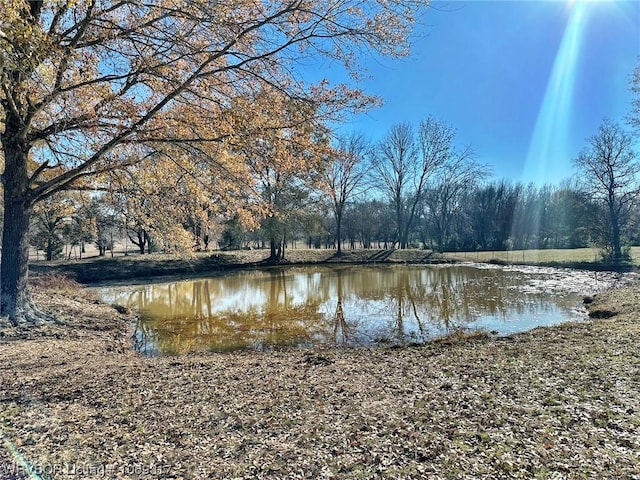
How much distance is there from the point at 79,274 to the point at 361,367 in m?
21.1

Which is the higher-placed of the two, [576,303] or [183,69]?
[183,69]

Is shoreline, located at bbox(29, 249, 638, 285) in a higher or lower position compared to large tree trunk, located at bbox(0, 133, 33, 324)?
lower

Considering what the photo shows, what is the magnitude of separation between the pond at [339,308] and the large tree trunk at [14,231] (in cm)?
262

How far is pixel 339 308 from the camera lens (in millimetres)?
12641

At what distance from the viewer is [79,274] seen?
2095 cm

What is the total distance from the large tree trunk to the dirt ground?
1.86 m

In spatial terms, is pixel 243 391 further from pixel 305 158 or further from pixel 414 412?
pixel 305 158

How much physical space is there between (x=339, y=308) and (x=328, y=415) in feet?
29.4

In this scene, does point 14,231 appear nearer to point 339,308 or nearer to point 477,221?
point 339,308

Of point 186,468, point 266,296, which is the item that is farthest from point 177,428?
point 266,296

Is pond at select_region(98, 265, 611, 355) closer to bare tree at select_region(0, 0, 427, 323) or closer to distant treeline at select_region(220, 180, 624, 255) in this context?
bare tree at select_region(0, 0, 427, 323)

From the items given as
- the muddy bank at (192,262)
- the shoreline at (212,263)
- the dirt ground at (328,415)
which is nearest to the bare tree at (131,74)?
the dirt ground at (328,415)

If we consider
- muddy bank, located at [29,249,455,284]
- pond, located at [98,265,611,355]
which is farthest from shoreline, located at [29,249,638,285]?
pond, located at [98,265,611,355]

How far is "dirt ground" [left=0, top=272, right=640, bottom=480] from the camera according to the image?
2816 mm
